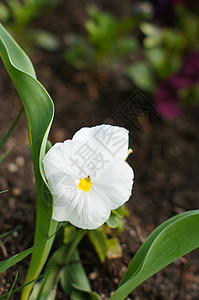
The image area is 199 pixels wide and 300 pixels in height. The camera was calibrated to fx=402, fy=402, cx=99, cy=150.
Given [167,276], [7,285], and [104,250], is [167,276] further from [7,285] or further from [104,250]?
[7,285]

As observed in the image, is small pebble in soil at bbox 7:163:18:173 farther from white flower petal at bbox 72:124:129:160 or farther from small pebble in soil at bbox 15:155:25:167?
white flower petal at bbox 72:124:129:160

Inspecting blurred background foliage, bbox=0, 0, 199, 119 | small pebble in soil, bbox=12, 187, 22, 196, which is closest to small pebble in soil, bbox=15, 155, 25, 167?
small pebble in soil, bbox=12, 187, 22, 196

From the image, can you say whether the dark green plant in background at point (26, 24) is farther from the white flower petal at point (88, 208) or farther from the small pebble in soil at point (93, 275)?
the white flower petal at point (88, 208)

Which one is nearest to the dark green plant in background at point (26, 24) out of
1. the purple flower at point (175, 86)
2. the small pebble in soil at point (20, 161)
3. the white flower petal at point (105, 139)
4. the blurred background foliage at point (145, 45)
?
the blurred background foliage at point (145, 45)

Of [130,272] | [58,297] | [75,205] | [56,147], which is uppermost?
[56,147]

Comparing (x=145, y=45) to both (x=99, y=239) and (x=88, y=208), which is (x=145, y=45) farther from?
(x=88, y=208)

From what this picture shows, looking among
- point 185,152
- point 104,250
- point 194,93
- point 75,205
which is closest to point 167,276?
point 104,250

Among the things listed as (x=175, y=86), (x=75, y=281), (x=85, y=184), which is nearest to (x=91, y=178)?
(x=85, y=184)
